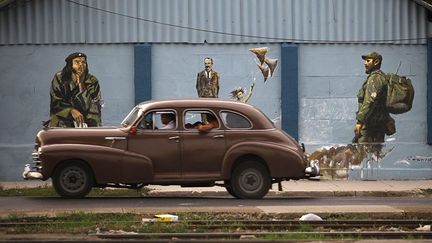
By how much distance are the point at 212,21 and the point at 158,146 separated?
22.8ft


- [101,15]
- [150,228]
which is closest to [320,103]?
[101,15]

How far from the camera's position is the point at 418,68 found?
2119 centimetres

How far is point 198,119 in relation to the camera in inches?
605

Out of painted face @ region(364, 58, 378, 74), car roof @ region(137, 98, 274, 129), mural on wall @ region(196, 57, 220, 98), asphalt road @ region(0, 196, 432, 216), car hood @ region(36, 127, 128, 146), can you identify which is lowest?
asphalt road @ region(0, 196, 432, 216)

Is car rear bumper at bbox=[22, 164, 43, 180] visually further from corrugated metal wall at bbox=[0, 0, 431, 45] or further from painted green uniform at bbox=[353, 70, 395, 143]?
painted green uniform at bbox=[353, 70, 395, 143]

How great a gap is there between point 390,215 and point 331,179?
7.85m

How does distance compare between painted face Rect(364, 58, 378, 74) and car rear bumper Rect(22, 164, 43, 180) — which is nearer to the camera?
car rear bumper Rect(22, 164, 43, 180)

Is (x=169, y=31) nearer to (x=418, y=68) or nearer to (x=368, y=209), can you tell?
(x=418, y=68)

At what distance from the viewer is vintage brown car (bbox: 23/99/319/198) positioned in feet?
48.3

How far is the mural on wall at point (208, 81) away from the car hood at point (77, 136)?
632 centimetres

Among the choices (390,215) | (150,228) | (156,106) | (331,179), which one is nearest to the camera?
(150,228)

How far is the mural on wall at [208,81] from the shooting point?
21.0 metres

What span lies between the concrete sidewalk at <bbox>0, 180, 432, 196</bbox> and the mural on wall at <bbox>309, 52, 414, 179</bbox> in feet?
1.99

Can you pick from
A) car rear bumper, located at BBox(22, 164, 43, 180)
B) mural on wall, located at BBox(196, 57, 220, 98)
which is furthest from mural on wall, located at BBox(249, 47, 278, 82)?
car rear bumper, located at BBox(22, 164, 43, 180)
